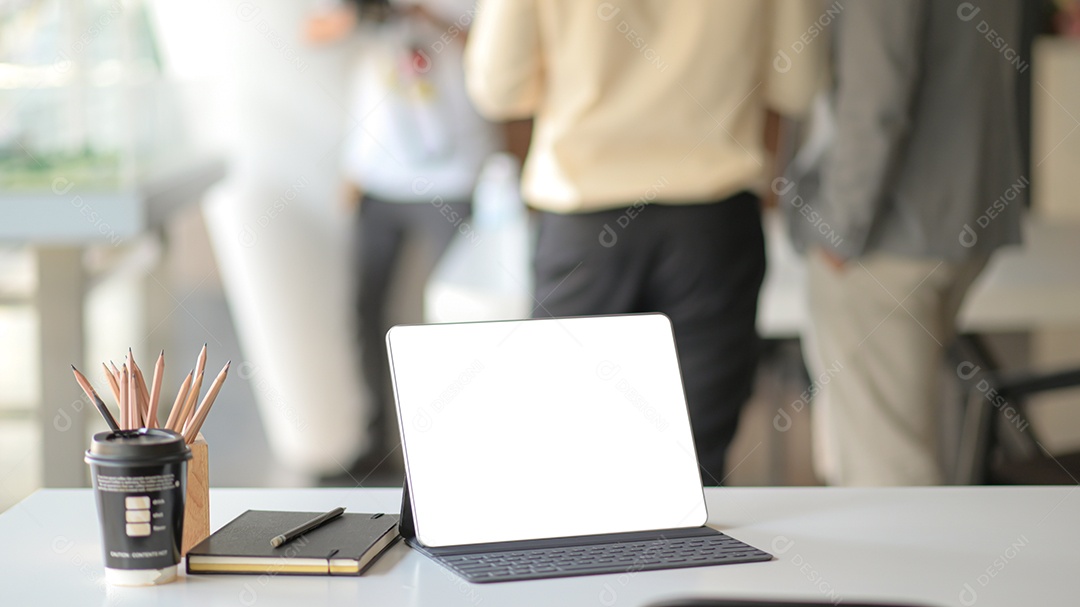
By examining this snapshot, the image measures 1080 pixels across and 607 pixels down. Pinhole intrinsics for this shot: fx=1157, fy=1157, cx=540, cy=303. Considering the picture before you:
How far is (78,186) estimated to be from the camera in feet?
8.64

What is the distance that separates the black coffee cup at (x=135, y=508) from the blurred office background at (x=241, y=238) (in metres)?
1.72

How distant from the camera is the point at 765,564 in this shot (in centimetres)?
102

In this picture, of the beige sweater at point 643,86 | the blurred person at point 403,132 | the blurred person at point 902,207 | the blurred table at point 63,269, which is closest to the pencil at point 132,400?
the beige sweater at point 643,86

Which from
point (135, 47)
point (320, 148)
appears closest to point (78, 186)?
point (135, 47)

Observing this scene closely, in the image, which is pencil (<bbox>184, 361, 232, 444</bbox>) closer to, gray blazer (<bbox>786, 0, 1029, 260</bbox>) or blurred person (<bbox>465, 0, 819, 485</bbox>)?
blurred person (<bbox>465, 0, 819, 485</bbox>)

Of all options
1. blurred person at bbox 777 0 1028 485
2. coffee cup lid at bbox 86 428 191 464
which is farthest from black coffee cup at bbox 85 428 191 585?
blurred person at bbox 777 0 1028 485

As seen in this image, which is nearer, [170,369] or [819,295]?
[819,295]

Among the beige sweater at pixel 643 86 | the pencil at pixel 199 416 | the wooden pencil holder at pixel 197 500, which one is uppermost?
the beige sweater at pixel 643 86

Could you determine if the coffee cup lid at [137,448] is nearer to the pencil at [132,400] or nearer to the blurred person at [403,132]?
the pencil at [132,400]

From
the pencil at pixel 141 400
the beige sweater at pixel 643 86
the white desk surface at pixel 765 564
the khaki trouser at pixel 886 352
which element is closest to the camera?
→ the white desk surface at pixel 765 564

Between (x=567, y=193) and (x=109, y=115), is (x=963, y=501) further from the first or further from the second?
(x=109, y=115)

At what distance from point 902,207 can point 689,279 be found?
0.46 metres

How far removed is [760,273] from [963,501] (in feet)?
Answer: 3.48

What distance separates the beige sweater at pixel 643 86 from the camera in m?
2.09
